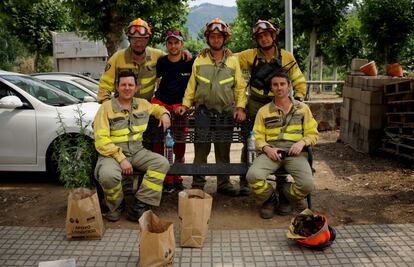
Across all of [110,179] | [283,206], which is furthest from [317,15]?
[110,179]

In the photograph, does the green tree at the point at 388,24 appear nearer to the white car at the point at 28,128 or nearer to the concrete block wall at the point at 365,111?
the concrete block wall at the point at 365,111

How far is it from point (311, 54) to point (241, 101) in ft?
55.8

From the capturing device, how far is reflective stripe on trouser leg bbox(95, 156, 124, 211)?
15.6ft

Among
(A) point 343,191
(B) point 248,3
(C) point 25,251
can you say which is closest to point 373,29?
(B) point 248,3

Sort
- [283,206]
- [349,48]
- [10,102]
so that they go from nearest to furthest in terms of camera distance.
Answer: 1. [283,206]
2. [10,102]
3. [349,48]

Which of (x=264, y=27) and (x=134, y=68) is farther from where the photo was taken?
(x=134, y=68)

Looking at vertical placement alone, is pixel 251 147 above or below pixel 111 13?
below

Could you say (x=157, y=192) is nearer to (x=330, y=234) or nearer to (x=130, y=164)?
(x=130, y=164)

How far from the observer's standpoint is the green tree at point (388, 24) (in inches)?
727

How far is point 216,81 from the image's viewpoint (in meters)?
5.34

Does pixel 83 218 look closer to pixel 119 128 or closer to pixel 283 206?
pixel 119 128

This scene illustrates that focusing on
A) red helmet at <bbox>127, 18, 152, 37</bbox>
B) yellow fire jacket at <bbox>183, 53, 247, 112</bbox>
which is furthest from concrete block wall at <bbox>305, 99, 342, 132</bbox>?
red helmet at <bbox>127, 18, 152, 37</bbox>

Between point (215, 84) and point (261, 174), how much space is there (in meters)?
1.21

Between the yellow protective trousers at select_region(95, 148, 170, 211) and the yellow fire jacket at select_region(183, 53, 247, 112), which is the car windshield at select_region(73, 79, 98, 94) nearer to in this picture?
the yellow fire jacket at select_region(183, 53, 247, 112)
